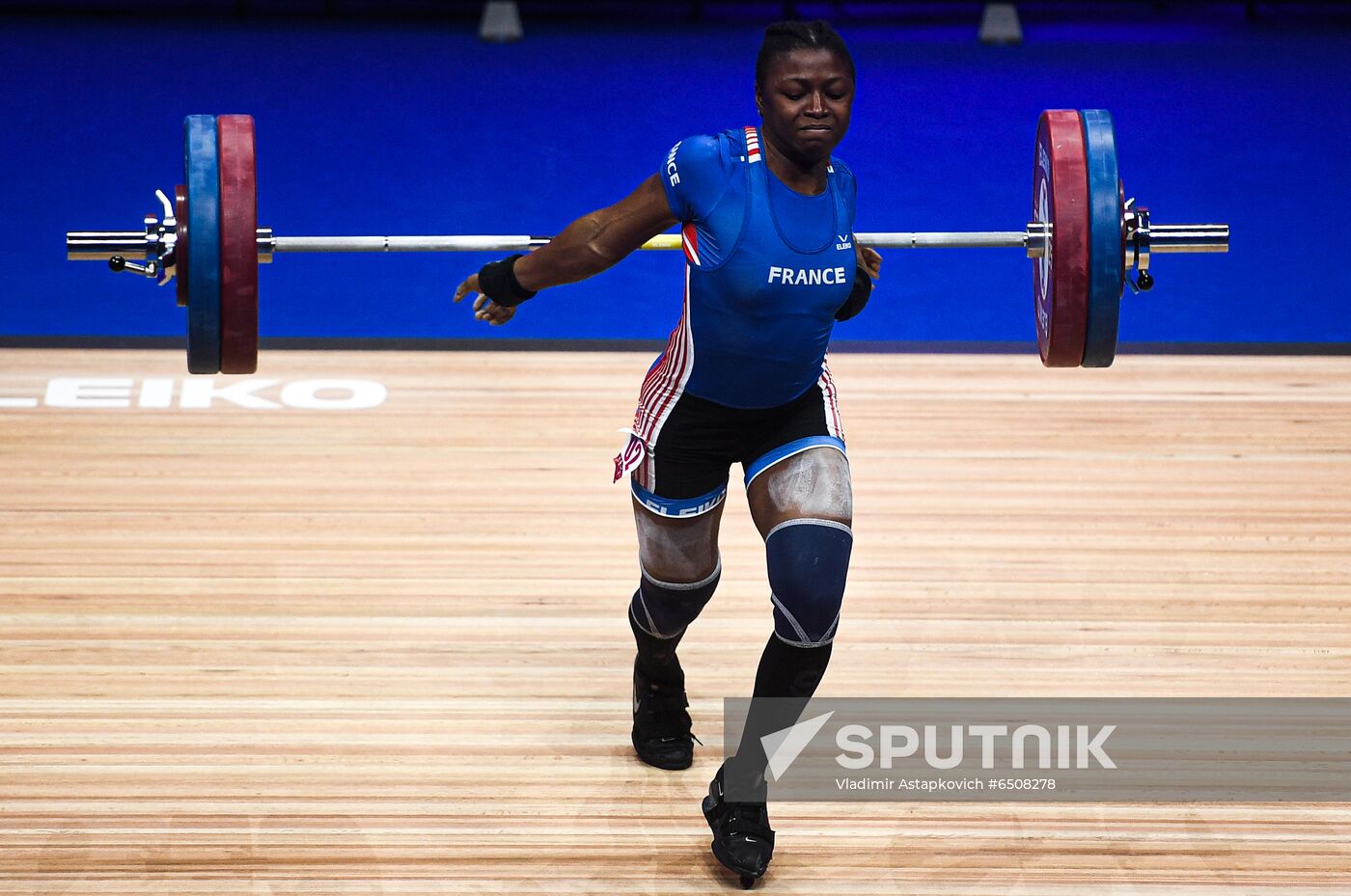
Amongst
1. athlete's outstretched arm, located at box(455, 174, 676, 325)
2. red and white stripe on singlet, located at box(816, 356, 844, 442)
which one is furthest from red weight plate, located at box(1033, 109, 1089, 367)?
athlete's outstretched arm, located at box(455, 174, 676, 325)

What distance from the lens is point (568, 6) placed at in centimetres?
874

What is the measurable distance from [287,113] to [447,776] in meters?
4.88

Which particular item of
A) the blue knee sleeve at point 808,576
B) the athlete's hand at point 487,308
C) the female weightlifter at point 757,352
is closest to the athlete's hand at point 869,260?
the female weightlifter at point 757,352

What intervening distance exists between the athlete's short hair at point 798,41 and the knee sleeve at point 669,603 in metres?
0.93

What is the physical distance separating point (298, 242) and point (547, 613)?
45.4 inches

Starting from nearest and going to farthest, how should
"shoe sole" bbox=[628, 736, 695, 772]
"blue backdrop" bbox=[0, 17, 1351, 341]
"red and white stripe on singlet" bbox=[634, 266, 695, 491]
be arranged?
"red and white stripe on singlet" bbox=[634, 266, 695, 491], "shoe sole" bbox=[628, 736, 695, 772], "blue backdrop" bbox=[0, 17, 1351, 341]

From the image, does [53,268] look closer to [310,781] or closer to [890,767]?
[310,781]

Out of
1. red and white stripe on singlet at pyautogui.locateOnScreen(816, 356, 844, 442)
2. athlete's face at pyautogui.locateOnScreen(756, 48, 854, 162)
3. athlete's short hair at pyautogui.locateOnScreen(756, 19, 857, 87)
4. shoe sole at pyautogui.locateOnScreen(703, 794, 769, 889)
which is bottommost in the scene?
shoe sole at pyautogui.locateOnScreen(703, 794, 769, 889)

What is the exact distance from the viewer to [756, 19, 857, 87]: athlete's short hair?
270 cm

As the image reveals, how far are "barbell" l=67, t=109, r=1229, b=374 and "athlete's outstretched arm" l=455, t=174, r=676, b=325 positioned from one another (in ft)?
→ 0.65

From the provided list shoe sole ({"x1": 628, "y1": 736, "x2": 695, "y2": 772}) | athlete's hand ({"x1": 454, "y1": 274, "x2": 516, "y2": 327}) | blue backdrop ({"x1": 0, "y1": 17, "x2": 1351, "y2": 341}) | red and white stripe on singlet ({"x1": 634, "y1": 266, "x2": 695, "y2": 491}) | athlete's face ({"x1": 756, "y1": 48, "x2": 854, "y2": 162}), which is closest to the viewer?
athlete's face ({"x1": 756, "y1": 48, "x2": 854, "y2": 162})

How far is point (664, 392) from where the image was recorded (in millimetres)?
2912

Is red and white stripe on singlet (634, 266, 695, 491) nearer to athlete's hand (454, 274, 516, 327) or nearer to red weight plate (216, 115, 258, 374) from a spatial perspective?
athlete's hand (454, 274, 516, 327)

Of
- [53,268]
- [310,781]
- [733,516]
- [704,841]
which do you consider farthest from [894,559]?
[53,268]
